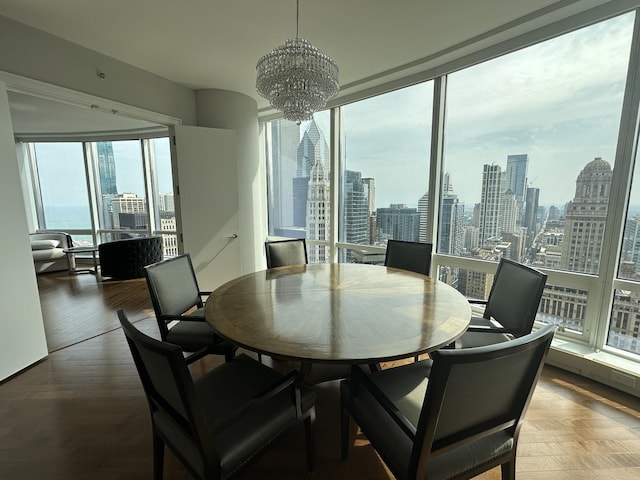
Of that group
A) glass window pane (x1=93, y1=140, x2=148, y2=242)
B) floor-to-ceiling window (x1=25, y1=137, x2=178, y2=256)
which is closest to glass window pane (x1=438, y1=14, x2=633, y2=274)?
floor-to-ceiling window (x1=25, y1=137, x2=178, y2=256)

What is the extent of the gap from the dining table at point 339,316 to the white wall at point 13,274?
67.6 inches

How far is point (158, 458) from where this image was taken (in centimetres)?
125

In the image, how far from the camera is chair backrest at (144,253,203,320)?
6.05 ft

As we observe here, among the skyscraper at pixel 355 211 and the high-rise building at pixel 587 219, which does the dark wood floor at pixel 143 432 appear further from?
the skyscraper at pixel 355 211

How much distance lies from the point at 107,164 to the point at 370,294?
6.28 meters

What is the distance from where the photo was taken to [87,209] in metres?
5.84

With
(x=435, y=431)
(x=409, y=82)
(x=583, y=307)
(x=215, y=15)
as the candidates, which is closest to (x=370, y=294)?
(x=435, y=431)

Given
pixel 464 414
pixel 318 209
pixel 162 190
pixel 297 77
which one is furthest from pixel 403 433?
pixel 162 190

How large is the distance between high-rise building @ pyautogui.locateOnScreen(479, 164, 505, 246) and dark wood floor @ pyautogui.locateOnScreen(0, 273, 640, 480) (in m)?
1.24

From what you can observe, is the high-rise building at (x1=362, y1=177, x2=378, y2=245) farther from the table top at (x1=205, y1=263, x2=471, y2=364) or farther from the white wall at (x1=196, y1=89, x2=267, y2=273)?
the white wall at (x1=196, y1=89, x2=267, y2=273)

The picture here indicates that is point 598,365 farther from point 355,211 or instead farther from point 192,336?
point 192,336

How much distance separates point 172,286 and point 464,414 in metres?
1.87

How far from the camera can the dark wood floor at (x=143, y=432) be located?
143 cm

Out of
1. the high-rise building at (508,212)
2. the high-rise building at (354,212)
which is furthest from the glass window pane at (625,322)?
the high-rise building at (354,212)
